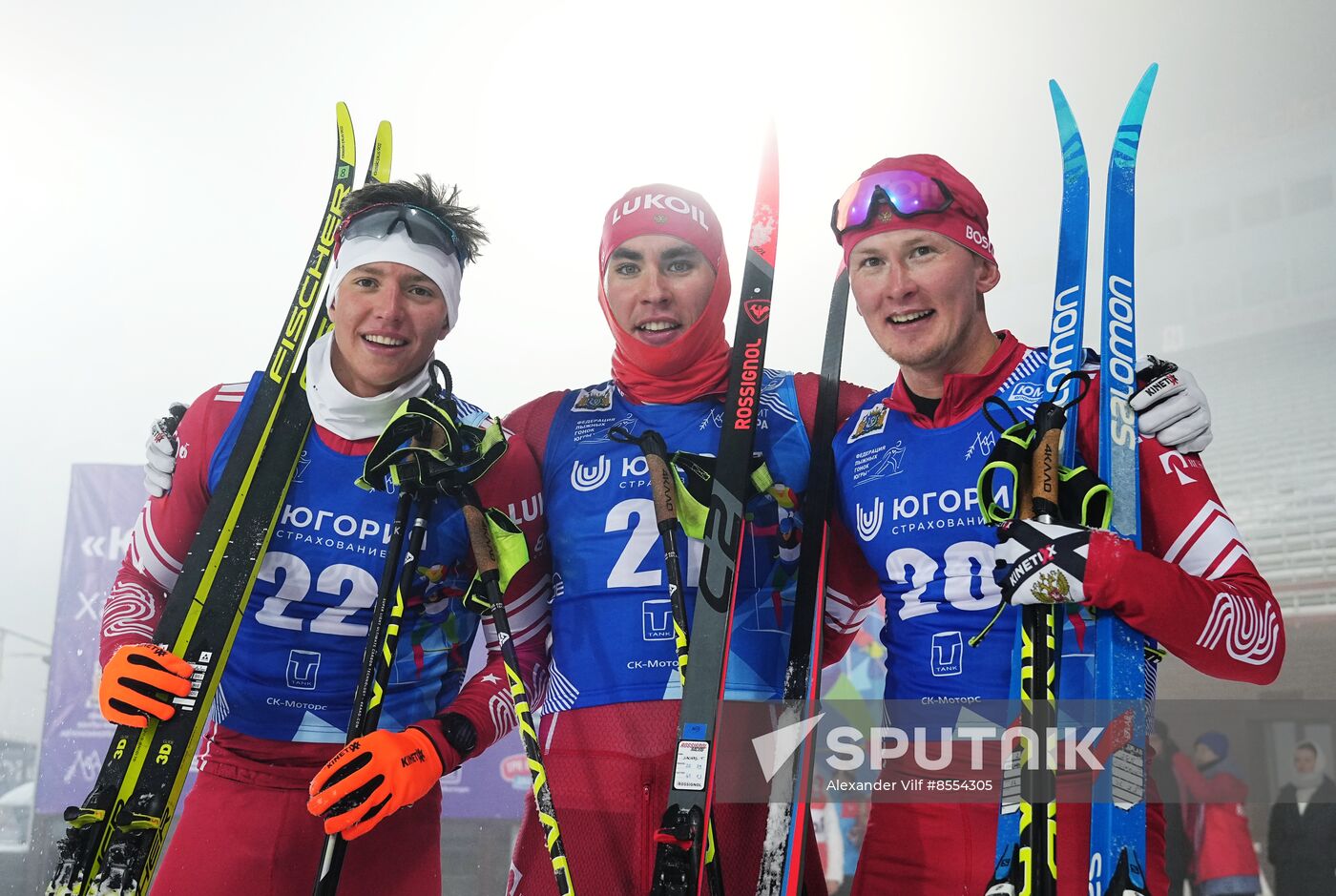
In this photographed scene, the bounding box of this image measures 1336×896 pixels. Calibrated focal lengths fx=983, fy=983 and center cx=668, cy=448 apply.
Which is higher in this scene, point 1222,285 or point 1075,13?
point 1075,13

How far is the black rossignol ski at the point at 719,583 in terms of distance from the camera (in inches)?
63.2

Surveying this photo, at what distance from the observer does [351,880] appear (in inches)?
71.4

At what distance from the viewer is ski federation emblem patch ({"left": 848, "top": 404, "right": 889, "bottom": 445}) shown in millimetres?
1932

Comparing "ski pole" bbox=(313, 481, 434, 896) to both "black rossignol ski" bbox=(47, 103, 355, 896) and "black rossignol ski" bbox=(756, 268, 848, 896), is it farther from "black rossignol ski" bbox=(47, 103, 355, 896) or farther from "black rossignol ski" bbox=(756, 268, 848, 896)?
"black rossignol ski" bbox=(756, 268, 848, 896)

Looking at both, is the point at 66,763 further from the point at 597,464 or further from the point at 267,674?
the point at 597,464

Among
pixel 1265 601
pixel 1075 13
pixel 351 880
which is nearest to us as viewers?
pixel 1265 601

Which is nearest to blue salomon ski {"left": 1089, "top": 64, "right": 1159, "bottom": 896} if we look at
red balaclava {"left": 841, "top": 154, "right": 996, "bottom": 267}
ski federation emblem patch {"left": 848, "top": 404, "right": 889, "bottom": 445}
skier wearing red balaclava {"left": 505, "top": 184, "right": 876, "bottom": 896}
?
red balaclava {"left": 841, "top": 154, "right": 996, "bottom": 267}

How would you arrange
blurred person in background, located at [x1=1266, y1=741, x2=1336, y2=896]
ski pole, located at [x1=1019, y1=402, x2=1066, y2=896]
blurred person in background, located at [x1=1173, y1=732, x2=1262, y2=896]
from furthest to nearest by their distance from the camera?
blurred person in background, located at [x1=1266, y1=741, x2=1336, y2=896] < blurred person in background, located at [x1=1173, y1=732, x2=1262, y2=896] < ski pole, located at [x1=1019, y1=402, x2=1066, y2=896]

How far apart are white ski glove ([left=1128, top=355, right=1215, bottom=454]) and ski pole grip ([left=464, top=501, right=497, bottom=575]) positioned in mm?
1159

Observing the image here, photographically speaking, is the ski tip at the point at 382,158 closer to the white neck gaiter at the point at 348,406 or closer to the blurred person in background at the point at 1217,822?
the white neck gaiter at the point at 348,406

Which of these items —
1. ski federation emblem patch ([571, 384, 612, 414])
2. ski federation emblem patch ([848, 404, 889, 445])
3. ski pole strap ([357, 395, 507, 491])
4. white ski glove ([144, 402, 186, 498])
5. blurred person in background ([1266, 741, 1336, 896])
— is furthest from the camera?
blurred person in background ([1266, 741, 1336, 896])

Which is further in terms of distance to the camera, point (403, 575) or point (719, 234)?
point (719, 234)

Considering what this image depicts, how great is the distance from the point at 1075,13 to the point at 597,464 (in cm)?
700

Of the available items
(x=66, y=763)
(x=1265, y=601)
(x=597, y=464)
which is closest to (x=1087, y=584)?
(x=1265, y=601)
